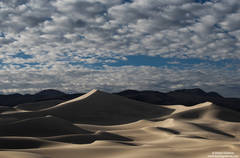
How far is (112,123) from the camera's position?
38938mm

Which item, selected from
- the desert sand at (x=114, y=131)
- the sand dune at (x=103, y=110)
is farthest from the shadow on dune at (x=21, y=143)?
the sand dune at (x=103, y=110)

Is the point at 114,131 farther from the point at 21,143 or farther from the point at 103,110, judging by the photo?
the point at 103,110

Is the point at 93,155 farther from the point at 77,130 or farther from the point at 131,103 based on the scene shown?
the point at 131,103

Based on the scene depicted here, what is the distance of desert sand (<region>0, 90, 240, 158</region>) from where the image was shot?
8.91 m

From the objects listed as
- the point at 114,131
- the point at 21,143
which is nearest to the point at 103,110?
the point at 114,131

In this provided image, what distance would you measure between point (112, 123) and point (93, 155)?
3056 centimetres

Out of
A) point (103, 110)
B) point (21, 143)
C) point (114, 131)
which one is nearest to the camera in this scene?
point (21, 143)

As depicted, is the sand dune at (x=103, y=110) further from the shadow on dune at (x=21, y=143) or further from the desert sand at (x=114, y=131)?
the shadow on dune at (x=21, y=143)

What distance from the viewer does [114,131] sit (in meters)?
25.5

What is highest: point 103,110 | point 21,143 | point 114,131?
point 103,110

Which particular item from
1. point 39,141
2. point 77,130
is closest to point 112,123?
point 77,130

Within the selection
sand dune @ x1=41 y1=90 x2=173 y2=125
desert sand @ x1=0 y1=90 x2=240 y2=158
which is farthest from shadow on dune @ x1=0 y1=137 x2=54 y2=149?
sand dune @ x1=41 y1=90 x2=173 y2=125

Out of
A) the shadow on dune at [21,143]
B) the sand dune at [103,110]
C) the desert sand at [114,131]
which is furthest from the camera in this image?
the sand dune at [103,110]

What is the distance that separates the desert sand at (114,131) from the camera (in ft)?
29.2
